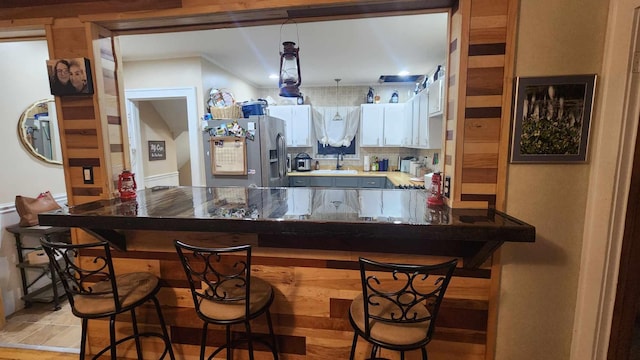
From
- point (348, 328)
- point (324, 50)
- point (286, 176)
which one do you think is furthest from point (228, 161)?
point (348, 328)

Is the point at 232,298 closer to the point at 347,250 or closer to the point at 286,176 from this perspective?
the point at 347,250

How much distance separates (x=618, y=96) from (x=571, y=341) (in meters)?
1.18

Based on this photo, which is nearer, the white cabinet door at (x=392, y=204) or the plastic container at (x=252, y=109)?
the white cabinet door at (x=392, y=204)

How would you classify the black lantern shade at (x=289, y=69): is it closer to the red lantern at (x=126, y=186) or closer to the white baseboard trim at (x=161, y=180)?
the red lantern at (x=126, y=186)

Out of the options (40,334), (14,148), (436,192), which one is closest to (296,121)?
(14,148)

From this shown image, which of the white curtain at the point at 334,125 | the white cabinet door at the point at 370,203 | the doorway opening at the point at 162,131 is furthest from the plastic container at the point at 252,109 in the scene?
the white cabinet door at the point at 370,203

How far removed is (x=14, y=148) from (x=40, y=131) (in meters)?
0.28

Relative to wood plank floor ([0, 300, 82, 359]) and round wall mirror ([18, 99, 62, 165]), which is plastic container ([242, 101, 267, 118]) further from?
wood plank floor ([0, 300, 82, 359])

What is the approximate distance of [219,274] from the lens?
1297 millimetres

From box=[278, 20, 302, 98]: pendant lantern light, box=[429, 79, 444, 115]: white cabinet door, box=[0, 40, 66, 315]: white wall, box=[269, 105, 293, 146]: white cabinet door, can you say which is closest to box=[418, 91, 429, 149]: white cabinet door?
box=[429, 79, 444, 115]: white cabinet door

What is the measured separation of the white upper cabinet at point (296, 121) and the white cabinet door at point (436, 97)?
2.33 meters

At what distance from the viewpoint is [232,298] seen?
1.34 meters

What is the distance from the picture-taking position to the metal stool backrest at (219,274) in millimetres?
1195

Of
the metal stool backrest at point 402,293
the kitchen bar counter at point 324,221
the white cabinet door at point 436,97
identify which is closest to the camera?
the metal stool backrest at point 402,293
